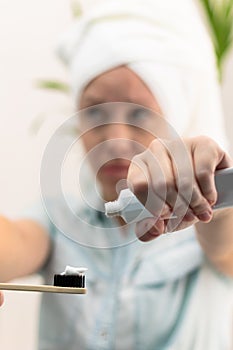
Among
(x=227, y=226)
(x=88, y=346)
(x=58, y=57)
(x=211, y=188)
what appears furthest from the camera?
(x=58, y=57)

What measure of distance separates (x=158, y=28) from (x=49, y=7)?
19 centimetres

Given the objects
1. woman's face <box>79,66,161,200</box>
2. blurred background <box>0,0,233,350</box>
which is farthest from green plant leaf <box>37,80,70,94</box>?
woman's face <box>79,66,161,200</box>

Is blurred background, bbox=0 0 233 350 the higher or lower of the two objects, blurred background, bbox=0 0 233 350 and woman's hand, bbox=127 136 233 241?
the higher

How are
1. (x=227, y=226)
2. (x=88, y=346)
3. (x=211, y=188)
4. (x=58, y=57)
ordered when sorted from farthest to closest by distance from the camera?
(x=58, y=57) < (x=88, y=346) < (x=227, y=226) < (x=211, y=188)

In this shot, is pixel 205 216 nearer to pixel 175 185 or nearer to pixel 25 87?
pixel 175 185

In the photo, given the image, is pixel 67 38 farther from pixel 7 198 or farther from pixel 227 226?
pixel 227 226

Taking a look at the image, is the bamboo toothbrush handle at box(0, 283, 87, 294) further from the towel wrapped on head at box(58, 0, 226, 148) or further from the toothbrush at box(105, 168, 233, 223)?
the towel wrapped on head at box(58, 0, 226, 148)

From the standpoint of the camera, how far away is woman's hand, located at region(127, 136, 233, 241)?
26 centimetres

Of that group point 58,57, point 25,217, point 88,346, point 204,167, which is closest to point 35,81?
point 58,57

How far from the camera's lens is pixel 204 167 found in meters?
0.26

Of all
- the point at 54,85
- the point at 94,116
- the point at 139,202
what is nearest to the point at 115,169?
the point at 94,116

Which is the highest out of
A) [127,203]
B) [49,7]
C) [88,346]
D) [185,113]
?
[49,7]

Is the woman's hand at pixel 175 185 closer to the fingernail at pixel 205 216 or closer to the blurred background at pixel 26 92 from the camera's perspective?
the fingernail at pixel 205 216

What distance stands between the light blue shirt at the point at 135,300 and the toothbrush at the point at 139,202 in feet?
1.16
